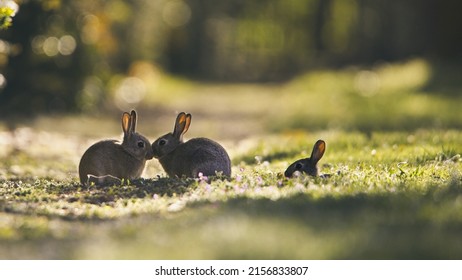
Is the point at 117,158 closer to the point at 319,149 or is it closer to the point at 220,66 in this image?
the point at 319,149

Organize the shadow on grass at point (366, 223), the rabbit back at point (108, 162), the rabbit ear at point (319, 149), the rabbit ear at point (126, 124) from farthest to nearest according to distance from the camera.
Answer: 1. the rabbit ear at point (126, 124)
2. the rabbit back at point (108, 162)
3. the rabbit ear at point (319, 149)
4. the shadow on grass at point (366, 223)

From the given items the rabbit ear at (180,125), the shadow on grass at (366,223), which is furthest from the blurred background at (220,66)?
the shadow on grass at (366,223)

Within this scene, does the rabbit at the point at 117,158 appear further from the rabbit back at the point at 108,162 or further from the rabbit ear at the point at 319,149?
the rabbit ear at the point at 319,149

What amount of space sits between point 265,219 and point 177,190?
2135 mm

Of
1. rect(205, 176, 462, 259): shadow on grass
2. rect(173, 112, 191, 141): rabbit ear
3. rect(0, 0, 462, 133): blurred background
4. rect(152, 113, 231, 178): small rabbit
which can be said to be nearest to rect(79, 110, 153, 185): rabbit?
rect(152, 113, 231, 178): small rabbit

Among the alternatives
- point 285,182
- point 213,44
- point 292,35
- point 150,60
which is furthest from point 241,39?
point 285,182

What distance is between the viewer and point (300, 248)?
20.8ft

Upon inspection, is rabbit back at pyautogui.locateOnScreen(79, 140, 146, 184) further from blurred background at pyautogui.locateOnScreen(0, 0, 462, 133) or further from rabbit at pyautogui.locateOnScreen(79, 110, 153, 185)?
blurred background at pyautogui.locateOnScreen(0, 0, 462, 133)

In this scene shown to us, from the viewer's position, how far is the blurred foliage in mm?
22625

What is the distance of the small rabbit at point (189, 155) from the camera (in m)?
9.88

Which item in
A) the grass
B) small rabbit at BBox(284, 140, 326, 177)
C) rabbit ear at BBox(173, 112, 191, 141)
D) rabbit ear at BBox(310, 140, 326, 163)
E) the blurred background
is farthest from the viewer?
the blurred background

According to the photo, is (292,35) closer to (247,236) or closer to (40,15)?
(40,15)

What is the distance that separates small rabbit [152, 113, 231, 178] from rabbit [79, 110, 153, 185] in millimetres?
211

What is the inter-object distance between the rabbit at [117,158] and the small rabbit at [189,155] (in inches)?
8.3
